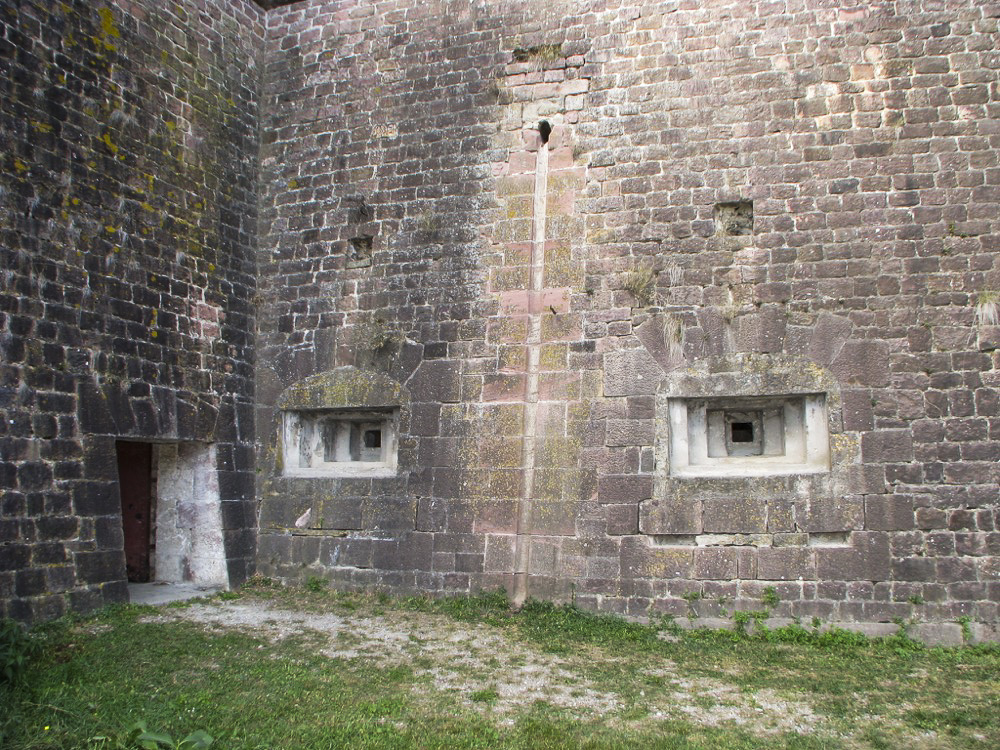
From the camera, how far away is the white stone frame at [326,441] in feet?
28.1

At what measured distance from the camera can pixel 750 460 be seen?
7.23m

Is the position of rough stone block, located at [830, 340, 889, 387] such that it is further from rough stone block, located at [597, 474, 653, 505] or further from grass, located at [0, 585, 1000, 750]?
grass, located at [0, 585, 1000, 750]

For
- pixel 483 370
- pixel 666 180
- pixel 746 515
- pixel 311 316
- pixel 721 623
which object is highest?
pixel 666 180

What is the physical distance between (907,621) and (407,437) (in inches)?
180

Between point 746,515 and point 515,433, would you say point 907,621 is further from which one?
point 515,433

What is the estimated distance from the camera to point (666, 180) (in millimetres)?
7551

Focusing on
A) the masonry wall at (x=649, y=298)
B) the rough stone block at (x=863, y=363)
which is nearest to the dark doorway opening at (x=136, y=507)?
the masonry wall at (x=649, y=298)

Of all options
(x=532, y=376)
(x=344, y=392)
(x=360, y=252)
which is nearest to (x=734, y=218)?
(x=532, y=376)

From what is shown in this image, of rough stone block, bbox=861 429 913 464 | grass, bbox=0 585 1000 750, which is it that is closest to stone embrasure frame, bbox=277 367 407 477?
grass, bbox=0 585 1000 750

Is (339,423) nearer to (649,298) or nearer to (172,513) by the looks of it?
(172,513)

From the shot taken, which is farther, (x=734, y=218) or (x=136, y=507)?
(x=136, y=507)

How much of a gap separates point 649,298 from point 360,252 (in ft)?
10.4

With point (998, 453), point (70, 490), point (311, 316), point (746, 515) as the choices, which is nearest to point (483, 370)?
point (311, 316)

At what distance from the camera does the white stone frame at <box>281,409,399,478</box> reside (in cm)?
858
